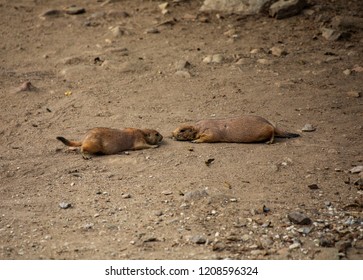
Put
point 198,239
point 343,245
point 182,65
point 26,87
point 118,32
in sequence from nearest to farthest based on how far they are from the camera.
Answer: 1. point 343,245
2. point 198,239
3. point 26,87
4. point 182,65
5. point 118,32

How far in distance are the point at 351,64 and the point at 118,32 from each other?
12.8 ft

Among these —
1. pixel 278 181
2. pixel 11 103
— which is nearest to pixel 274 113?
pixel 278 181

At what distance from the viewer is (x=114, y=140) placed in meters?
7.23

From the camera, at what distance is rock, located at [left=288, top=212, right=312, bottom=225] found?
18.3ft

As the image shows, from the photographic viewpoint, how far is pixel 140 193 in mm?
6273

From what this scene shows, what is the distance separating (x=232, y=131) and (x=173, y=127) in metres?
0.85

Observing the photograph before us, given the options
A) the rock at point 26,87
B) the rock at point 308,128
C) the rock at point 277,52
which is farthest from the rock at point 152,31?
the rock at point 308,128

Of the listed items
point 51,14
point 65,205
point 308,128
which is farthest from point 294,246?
point 51,14

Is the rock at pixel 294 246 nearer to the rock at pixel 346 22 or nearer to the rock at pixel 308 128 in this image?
the rock at pixel 308 128

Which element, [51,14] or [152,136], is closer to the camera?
[152,136]

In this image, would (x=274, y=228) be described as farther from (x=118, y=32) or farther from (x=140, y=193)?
(x=118, y=32)

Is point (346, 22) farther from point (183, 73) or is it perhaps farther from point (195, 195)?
point (195, 195)

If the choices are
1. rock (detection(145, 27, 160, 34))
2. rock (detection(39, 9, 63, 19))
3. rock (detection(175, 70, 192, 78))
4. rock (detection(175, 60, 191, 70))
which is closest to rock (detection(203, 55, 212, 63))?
rock (detection(175, 60, 191, 70))

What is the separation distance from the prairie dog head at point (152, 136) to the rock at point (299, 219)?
2.26m
